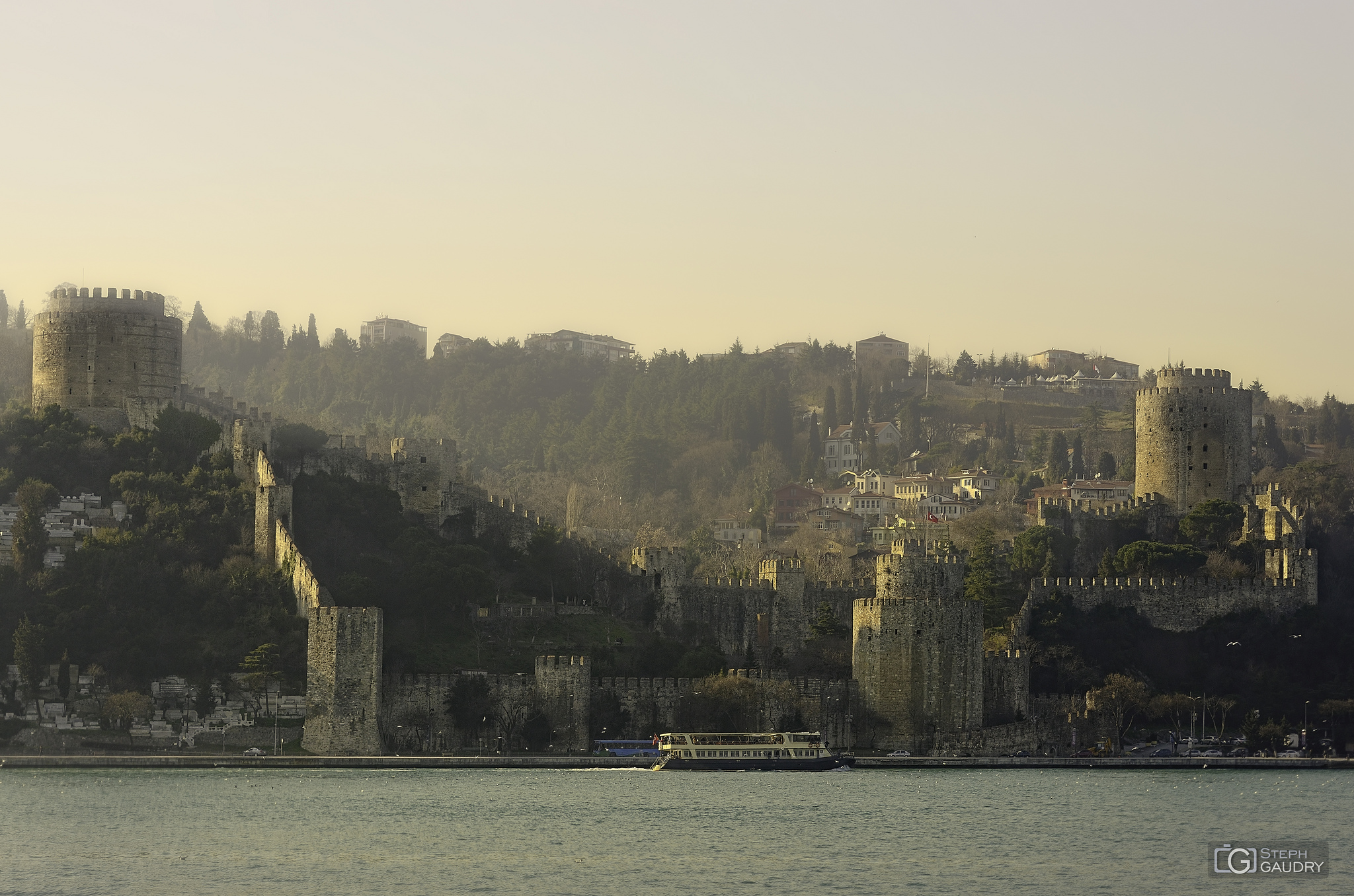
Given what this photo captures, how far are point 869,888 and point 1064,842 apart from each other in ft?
25.9

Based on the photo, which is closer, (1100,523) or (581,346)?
(1100,523)

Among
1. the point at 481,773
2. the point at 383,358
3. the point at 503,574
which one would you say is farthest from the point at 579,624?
the point at 383,358

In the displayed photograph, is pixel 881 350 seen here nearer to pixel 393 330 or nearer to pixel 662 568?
pixel 393 330

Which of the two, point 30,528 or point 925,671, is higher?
point 30,528

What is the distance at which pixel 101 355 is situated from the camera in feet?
256

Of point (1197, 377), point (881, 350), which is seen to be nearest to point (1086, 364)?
point (881, 350)

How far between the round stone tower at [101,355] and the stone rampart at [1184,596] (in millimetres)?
28980

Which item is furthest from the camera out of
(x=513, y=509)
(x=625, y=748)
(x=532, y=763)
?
(x=513, y=509)

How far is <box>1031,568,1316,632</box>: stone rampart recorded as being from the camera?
74562 millimetres

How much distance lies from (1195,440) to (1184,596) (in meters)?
9.89

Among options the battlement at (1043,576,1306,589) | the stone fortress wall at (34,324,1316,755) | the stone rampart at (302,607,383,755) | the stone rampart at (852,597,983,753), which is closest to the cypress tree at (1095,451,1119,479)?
the stone fortress wall at (34,324,1316,755)

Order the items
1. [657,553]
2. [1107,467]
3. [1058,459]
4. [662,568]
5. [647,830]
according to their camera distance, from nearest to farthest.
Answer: [647,830], [662,568], [657,553], [1107,467], [1058,459]

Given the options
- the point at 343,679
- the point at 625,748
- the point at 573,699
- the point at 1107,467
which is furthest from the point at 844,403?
the point at 343,679

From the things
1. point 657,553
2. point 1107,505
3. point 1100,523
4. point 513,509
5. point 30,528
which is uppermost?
point 1107,505
